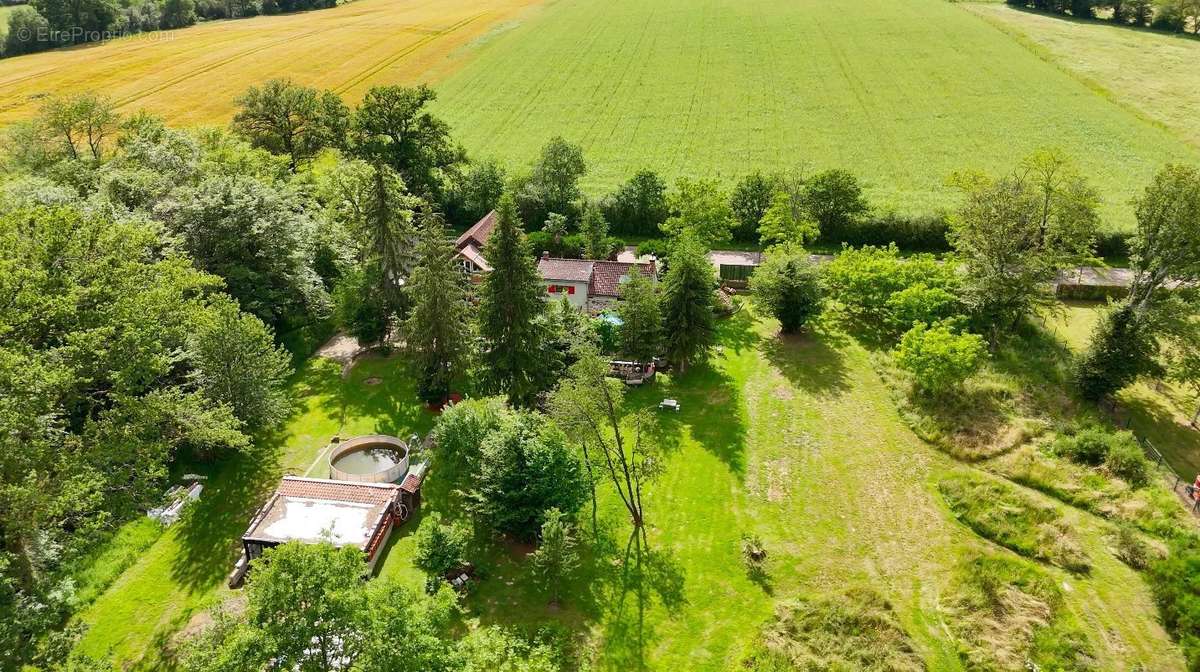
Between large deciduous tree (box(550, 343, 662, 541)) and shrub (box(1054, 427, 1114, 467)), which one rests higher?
large deciduous tree (box(550, 343, 662, 541))

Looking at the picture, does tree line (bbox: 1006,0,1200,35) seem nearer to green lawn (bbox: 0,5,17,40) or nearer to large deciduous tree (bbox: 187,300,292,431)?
large deciduous tree (bbox: 187,300,292,431)

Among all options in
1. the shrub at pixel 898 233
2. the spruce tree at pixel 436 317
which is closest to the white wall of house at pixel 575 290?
the spruce tree at pixel 436 317

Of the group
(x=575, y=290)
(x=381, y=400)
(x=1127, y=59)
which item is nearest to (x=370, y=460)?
(x=381, y=400)

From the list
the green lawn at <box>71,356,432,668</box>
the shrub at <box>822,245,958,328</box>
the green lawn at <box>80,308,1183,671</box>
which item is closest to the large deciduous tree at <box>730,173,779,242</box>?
the shrub at <box>822,245,958,328</box>

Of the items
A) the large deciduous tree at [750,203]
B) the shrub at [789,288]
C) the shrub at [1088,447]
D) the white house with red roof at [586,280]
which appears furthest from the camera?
the large deciduous tree at [750,203]

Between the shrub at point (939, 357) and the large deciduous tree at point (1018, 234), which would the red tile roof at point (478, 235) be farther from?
the large deciduous tree at point (1018, 234)

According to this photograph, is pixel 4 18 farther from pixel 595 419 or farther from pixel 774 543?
pixel 774 543
